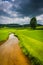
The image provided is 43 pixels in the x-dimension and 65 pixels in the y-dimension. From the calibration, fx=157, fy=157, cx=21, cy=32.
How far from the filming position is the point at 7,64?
10.2m

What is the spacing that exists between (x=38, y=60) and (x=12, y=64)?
1711 millimetres

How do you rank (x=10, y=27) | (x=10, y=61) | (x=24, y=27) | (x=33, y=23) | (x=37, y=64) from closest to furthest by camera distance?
1. (x=37, y=64)
2. (x=10, y=61)
3. (x=33, y=23)
4. (x=24, y=27)
5. (x=10, y=27)

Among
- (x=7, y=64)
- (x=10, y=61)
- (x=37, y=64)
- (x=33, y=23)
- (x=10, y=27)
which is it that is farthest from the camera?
(x=10, y=27)

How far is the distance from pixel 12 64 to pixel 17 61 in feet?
2.66

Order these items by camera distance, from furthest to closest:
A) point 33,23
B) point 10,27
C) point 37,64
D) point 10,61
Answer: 1. point 10,27
2. point 33,23
3. point 10,61
4. point 37,64

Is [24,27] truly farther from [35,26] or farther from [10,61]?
[10,61]

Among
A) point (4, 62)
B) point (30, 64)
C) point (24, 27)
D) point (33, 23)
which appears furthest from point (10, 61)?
point (24, 27)

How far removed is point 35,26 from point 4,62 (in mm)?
38903

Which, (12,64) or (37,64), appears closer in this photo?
(37,64)

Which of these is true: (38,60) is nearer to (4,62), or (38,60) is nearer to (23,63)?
(23,63)

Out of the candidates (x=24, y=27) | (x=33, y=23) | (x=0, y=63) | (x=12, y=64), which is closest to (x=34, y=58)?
(x=12, y=64)

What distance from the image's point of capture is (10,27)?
7612 cm

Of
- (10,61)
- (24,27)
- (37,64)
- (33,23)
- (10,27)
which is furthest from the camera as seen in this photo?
(10,27)

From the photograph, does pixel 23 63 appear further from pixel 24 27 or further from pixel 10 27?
pixel 10 27
